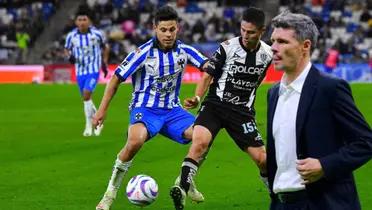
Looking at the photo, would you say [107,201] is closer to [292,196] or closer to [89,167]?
[89,167]

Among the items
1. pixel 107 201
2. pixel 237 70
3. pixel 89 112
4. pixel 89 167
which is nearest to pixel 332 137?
pixel 237 70

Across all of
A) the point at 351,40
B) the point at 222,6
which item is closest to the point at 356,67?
the point at 351,40

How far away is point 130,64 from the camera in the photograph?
10.4m

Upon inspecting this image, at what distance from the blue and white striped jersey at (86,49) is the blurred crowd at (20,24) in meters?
19.3

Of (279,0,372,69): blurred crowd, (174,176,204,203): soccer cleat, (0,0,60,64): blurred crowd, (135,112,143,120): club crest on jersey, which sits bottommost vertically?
(0,0,60,64): blurred crowd

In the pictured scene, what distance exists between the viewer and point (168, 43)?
10.6 metres

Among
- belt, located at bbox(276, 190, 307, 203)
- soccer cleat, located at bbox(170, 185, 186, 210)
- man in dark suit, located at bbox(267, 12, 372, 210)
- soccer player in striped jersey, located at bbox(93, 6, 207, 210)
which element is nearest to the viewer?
man in dark suit, located at bbox(267, 12, 372, 210)

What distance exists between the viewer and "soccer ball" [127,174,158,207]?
9.56m

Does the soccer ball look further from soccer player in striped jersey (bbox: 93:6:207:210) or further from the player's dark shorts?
the player's dark shorts

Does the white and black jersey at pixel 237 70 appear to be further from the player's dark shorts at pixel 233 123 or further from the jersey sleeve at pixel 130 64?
the jersey sleeve at pixel 130 64

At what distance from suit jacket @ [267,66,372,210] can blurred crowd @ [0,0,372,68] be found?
30.0 meters

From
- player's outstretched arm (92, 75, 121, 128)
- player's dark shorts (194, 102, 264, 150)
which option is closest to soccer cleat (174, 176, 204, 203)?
player's dark shorts (194, 102, 264, 150)

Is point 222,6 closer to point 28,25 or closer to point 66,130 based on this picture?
point 28,25

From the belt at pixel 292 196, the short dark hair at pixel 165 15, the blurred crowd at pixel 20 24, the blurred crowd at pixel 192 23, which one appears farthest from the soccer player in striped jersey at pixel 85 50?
the blurred crowd at pixel 20 24
